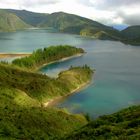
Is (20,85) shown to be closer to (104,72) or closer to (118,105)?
(118,105)

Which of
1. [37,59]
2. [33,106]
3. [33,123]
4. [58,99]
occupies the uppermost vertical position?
[37,59]

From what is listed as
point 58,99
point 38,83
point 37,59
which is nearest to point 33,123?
point 58,99

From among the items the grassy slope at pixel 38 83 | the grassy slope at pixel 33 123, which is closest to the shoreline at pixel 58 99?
the grassy slope at pixel 38 83

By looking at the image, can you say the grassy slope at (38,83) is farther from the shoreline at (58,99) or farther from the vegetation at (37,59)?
the vegetation at (37,59)

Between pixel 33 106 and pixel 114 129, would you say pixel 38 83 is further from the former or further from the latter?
pixel 114 129

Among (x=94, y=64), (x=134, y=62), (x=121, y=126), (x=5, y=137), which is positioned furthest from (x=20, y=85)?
(x=134, y=62)

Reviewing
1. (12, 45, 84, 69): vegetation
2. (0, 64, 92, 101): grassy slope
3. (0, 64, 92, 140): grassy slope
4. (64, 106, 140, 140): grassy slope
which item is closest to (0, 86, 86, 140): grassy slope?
(0, 64, 92, 140): grassy slope

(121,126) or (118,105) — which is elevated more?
(121,126)

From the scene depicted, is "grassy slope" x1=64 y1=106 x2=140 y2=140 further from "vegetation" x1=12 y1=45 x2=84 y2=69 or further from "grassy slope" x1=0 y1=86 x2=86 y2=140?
"vegetation" x1=12 y1=45 x2=84 y2=69
